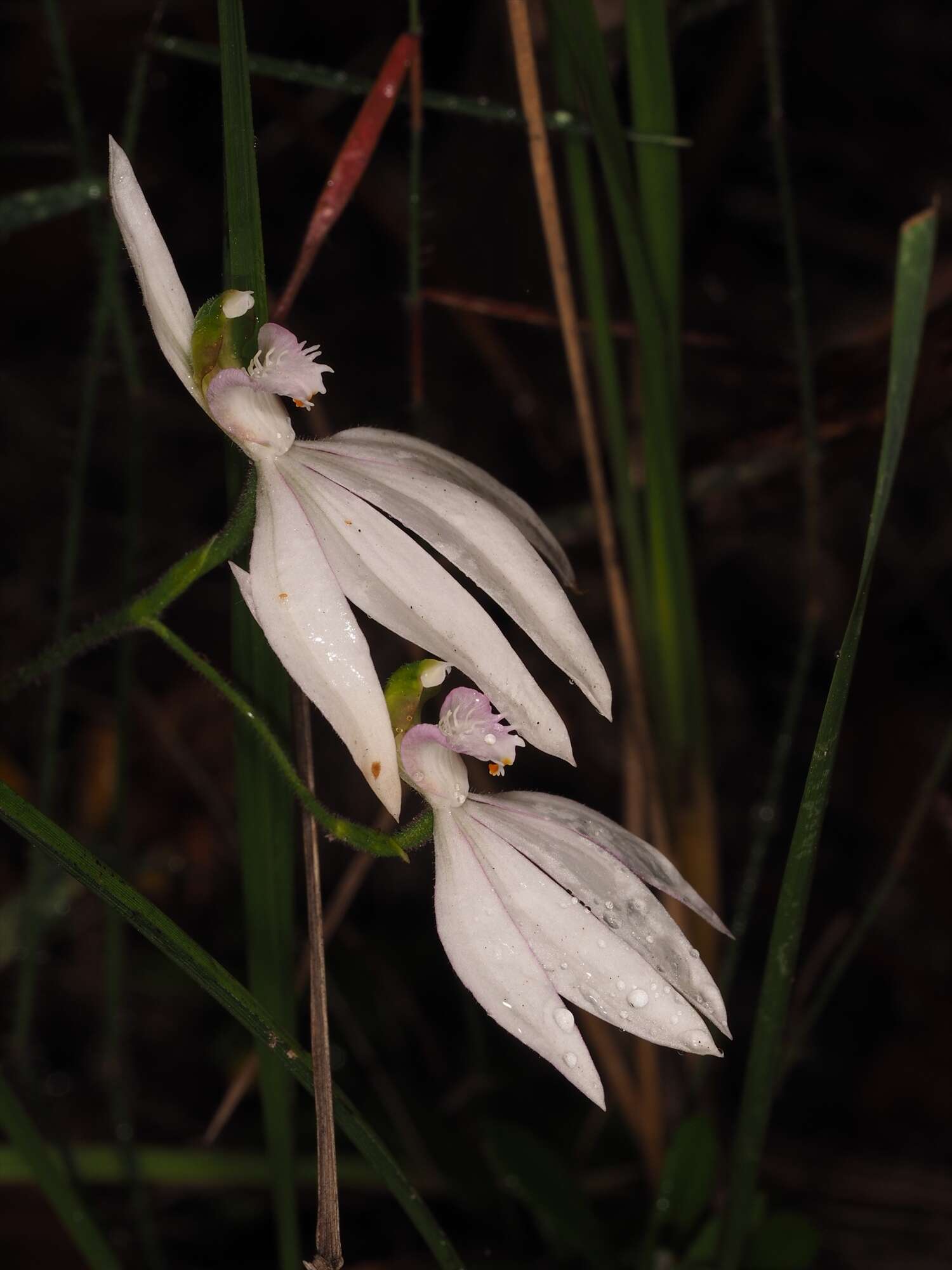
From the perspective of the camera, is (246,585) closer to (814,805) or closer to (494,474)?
(814,805)

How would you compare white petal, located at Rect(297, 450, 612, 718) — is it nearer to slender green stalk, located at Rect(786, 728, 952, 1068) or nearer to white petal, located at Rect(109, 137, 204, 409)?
white petal, located at Rect(109, 137, 204, 409)

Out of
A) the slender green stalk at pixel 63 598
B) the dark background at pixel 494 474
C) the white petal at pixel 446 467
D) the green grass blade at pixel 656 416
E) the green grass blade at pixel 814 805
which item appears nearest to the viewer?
the green grass blade at pixel 814 805

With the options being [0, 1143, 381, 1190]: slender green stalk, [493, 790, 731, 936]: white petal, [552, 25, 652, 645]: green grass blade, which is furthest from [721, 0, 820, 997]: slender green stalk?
[0, 1143, 381, 1190]: slender green stalk

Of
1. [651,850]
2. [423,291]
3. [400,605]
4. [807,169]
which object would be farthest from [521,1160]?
[807,169]

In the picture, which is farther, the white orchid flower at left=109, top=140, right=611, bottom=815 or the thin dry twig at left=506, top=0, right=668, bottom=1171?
the thin dry twig at left=506, top=0, right=668, bottom=1171

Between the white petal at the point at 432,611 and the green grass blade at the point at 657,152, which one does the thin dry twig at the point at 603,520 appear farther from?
the white petal at the point at 432,611

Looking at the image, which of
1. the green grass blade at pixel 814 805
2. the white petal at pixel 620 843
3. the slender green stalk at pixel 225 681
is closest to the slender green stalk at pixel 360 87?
the green grass blade at pixel 814 805
